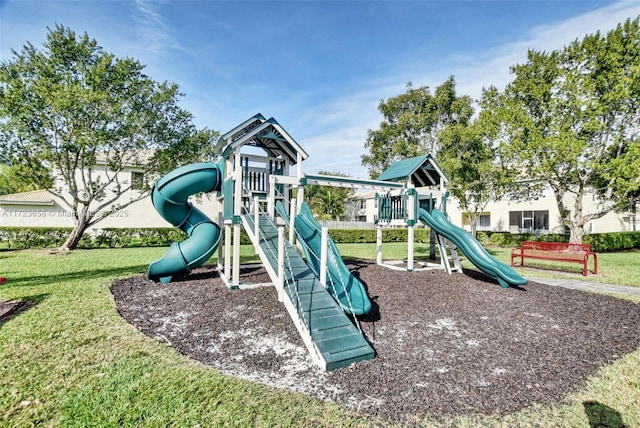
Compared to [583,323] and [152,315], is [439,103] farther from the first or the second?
[152,315]

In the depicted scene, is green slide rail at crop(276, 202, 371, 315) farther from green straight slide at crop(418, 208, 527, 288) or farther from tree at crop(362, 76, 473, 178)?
tree at crop(362, 76, 473, 178)

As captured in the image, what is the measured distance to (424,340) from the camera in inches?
227

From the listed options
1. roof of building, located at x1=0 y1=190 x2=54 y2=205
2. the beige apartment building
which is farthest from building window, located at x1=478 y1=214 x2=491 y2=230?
roof of building, located at x1=0 y1=190 x2=54 y2=205

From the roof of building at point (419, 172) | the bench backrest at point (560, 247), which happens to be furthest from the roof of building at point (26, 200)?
the bench backrest at point (560, 247)

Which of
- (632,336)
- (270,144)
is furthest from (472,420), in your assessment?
(270,144)

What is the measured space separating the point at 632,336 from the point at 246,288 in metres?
8.32

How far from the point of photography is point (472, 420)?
3482 mm

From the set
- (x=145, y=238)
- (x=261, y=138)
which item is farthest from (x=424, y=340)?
(x=145, y=238)

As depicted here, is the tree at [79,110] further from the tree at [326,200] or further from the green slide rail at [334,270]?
the tree at [326,200]

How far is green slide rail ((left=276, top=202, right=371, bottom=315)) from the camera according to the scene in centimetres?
634

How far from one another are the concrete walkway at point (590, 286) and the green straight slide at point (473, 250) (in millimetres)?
1829

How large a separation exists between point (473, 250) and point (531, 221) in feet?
79.5

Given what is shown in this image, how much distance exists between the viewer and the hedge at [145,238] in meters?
19.7

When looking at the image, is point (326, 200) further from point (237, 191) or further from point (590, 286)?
point (237, 191)
